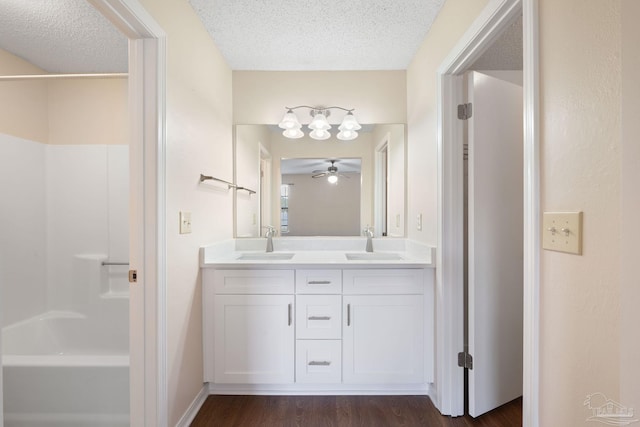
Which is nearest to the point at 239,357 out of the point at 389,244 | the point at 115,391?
the point at 115,391

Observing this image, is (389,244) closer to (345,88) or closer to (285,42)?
(345,88)

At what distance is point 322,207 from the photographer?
2.51 m

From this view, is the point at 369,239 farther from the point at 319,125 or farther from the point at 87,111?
the point at 87,111

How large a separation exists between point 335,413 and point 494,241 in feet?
4.35

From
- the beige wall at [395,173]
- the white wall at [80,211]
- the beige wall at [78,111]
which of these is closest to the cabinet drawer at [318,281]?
the beige wall at [395,173]

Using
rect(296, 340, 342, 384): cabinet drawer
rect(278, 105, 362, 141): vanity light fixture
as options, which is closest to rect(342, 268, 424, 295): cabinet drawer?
rect(296, 340, 342, 384): cabinet drawer

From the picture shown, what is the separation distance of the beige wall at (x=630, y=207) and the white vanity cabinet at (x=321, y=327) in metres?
1.18

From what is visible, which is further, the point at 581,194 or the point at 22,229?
the point at 22,229

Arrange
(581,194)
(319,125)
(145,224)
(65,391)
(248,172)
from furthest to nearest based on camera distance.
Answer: (248,172) → (319,125) → (65,391) → (145,224) → (581,194)

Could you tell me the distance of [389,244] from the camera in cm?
242

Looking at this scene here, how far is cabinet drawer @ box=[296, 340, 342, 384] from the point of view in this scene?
1.87 meters

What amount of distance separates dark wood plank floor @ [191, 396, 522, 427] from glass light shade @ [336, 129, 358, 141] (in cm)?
185

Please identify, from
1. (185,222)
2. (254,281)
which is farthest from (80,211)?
(254,281)

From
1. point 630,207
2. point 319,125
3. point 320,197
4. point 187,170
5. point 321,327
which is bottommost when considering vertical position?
point 321,327
